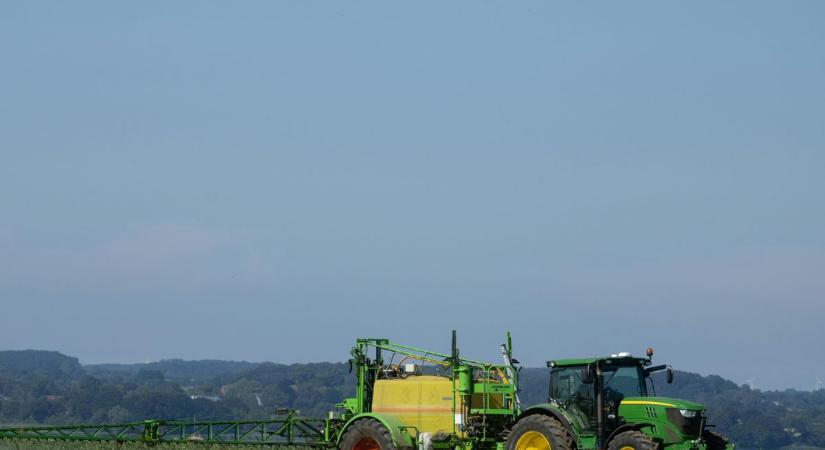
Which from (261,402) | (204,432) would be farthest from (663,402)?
(261,402)

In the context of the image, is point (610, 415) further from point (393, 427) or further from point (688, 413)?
point (393, 427)

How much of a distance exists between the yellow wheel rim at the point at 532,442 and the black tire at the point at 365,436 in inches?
136

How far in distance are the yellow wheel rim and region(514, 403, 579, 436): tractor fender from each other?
1.70ft

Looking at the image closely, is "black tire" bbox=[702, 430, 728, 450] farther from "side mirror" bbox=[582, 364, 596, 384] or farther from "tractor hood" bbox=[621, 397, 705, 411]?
"side mirror" bbox=[582, 364, 596, 384]

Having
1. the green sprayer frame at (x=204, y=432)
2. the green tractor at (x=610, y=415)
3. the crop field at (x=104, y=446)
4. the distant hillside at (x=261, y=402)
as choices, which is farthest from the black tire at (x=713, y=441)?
the distant hillside at (x=261, y=402)

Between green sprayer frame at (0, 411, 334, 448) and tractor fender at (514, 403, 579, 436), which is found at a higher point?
tractor fender at (514, 403, 579, 436)

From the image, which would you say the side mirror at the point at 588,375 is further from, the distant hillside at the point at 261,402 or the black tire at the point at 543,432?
the distant hillside at the point at 261,402

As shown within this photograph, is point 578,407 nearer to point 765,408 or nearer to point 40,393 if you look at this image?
point 40,393

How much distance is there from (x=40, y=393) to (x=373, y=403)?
132769 mm

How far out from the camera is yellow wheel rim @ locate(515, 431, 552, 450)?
1011 inches

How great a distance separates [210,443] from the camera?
3231cm

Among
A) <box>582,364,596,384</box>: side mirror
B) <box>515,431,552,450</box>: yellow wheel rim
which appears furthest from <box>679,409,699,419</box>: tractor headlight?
<box>515,431,552,450</box>: yellow wheel rim

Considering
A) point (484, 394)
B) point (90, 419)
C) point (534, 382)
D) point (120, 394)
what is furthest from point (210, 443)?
point (120, 394)

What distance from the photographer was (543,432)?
2534 cm
